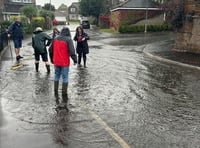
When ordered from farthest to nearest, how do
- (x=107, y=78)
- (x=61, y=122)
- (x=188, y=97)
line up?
(x=107, y=78), (x=188, y=97), (x=61, y=122)

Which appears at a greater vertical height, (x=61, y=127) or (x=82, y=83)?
(x=82, y=83)

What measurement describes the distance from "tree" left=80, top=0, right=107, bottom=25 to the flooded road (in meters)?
53.4

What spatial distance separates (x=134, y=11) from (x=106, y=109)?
115 ft

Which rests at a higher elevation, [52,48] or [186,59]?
[52,48]

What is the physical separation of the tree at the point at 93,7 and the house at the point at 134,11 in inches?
904

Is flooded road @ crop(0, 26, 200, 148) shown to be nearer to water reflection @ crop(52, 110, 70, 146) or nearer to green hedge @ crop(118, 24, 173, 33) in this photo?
water reflection @ crop(52, 110, 70, 146)

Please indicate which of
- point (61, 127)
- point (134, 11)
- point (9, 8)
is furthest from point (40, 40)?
point (9, 8)

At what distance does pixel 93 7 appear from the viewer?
64.0 metres

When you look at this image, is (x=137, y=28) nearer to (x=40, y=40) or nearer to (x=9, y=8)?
(x=9, y=8)

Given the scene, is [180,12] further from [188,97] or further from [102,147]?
[102,147]

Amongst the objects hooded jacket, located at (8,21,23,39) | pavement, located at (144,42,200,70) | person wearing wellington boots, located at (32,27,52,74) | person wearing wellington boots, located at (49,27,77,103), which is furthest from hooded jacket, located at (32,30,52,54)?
pavement, located at (144,42,200,70)

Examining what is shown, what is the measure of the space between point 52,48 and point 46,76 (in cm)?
227

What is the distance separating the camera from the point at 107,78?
34.8 feet

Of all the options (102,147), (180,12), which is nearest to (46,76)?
(102,147)
